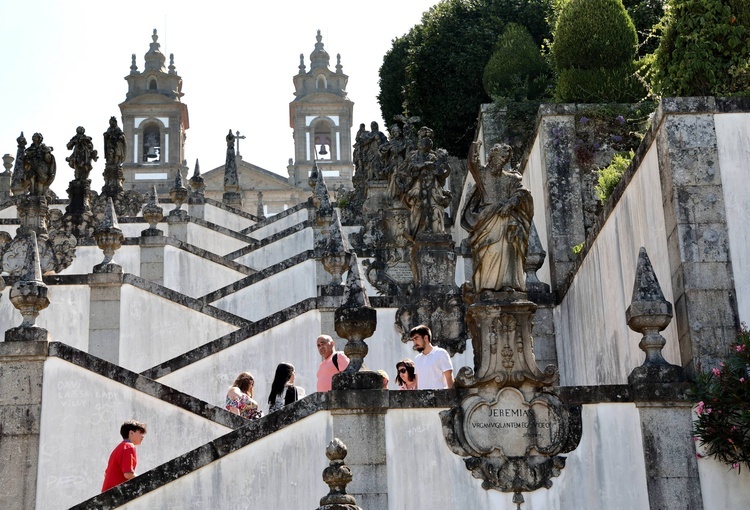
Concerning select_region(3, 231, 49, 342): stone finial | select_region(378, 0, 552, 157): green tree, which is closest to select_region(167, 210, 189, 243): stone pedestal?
select_region(378, 0, 552, 157): green tree

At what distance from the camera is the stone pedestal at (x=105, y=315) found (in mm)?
19938

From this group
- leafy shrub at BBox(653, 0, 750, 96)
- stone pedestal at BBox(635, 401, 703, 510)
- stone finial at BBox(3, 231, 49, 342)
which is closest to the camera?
stone pedestal at BBox(635, 401, 703, 510)

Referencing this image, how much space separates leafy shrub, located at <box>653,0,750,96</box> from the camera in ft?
49.8

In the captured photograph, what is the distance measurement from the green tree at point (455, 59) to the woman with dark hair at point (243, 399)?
54.2 feet

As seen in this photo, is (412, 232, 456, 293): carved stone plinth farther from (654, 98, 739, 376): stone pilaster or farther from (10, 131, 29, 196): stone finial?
(10, 131, 29, 196): stone finial

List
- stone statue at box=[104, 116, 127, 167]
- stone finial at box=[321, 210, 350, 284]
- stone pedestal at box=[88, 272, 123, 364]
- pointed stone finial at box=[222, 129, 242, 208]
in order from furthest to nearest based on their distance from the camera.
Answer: pointed stone finial at box=[222, 129, 242, 208], stone statue at box=[104, 116, 127, 167], stone pedestal at box=[88, 272, 123, 364], stone finial at box=[321, 210, 350, 284]

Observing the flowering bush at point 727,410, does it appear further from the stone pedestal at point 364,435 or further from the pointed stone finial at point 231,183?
the pointed stone finial at point 231,183

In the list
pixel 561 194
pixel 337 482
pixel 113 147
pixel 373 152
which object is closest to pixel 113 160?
pixel 113 147

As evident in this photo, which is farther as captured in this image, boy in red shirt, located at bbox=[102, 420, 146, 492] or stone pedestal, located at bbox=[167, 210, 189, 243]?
stone pedestal, located at bbox=[167, 210, 189, 243]

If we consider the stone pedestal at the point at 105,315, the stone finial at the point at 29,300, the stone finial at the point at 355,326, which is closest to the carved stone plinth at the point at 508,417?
the stone finial at the point at 355,326

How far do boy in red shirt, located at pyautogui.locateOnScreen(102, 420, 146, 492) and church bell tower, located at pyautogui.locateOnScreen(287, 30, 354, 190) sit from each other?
50713 millimetres

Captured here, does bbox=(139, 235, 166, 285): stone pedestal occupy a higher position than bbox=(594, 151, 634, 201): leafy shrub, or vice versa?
bbox=(139, 235, 166, 285): stone pedestal

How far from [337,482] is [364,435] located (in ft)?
6.57

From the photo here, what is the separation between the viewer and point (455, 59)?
3162 cm
